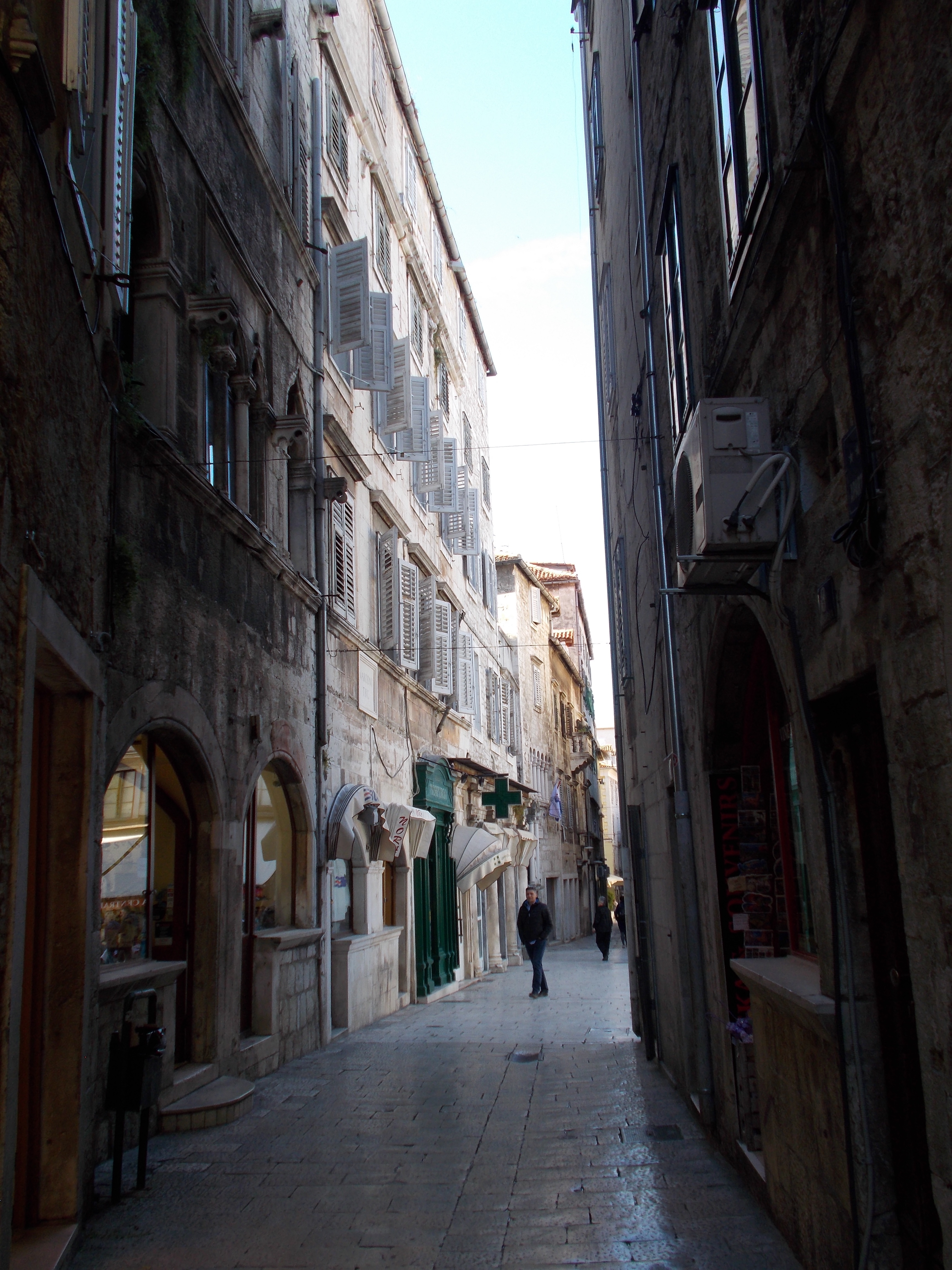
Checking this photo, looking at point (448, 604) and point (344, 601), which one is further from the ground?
point (448, 604)

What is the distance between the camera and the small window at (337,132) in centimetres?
1449

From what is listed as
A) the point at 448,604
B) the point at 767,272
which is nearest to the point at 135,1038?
the point at 767,272

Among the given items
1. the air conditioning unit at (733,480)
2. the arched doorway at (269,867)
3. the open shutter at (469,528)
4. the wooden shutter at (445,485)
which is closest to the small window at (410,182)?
the wooden shutter at (445,485)

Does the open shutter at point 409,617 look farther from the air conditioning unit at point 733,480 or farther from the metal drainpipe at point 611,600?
the air conditioning unit at point 733,480

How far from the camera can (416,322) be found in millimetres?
20250

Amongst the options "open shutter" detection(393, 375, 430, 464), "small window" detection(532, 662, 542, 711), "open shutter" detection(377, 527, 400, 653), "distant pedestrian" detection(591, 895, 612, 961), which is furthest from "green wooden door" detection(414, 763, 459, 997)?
"small window" detection(532, 662, 542, 711)

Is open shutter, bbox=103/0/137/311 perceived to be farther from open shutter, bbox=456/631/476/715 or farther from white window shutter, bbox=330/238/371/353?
open shutter, bbox=456/631/476/715

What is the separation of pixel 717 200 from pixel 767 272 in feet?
4.72

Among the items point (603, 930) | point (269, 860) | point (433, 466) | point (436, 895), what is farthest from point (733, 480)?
point (603, 930)

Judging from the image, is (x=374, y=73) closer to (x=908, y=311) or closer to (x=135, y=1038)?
(x=135, y=1038)

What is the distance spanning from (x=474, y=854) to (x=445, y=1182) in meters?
13.5

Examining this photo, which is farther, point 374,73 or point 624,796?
point 374,73

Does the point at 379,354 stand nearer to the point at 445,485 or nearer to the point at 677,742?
the point at 445,485

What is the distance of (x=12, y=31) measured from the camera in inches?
140
